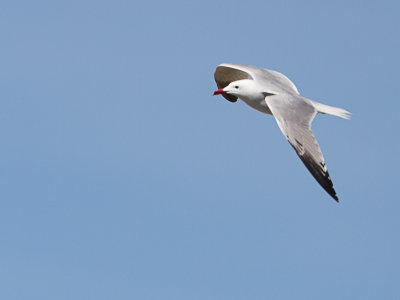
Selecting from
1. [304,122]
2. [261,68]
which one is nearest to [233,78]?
[261,68]

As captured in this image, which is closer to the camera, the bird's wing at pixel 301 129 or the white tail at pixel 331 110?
the bird's wing at pixel 301 129

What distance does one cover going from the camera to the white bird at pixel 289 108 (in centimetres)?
1411

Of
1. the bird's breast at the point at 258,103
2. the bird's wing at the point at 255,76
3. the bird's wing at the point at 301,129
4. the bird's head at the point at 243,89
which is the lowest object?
the bird's wing at the point at 301,129

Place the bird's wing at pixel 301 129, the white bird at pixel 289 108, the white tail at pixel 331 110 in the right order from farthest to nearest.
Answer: the white tail at pixel 331 110 → the white bird at pixel 289 108 → the bird's wing at pixel 301 129

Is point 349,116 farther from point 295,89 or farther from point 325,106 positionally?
point 295,89

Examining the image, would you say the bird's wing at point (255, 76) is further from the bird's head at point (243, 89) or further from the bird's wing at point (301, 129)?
the bird's wing at point (301, 129)

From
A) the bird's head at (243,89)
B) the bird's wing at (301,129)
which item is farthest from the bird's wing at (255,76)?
the bird's wing at (301,129)

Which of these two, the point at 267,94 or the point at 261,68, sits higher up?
the point at 261,68

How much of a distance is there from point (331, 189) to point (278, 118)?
2.04 m

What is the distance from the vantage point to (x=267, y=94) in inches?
638

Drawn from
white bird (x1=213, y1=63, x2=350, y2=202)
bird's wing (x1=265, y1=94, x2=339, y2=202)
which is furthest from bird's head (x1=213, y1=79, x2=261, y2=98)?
bird's wing (x1=265, y1=94, x2=339, y2=202)

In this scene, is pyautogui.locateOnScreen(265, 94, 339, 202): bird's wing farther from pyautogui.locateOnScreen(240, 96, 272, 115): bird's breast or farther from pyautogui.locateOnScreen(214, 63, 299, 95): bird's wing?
pyautogui.locateOnScreen(214, 63, 299, 95): bird's wing

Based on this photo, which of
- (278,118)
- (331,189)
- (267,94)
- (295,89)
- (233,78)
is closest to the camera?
(331,189)

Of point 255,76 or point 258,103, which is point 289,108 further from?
point 255,76
